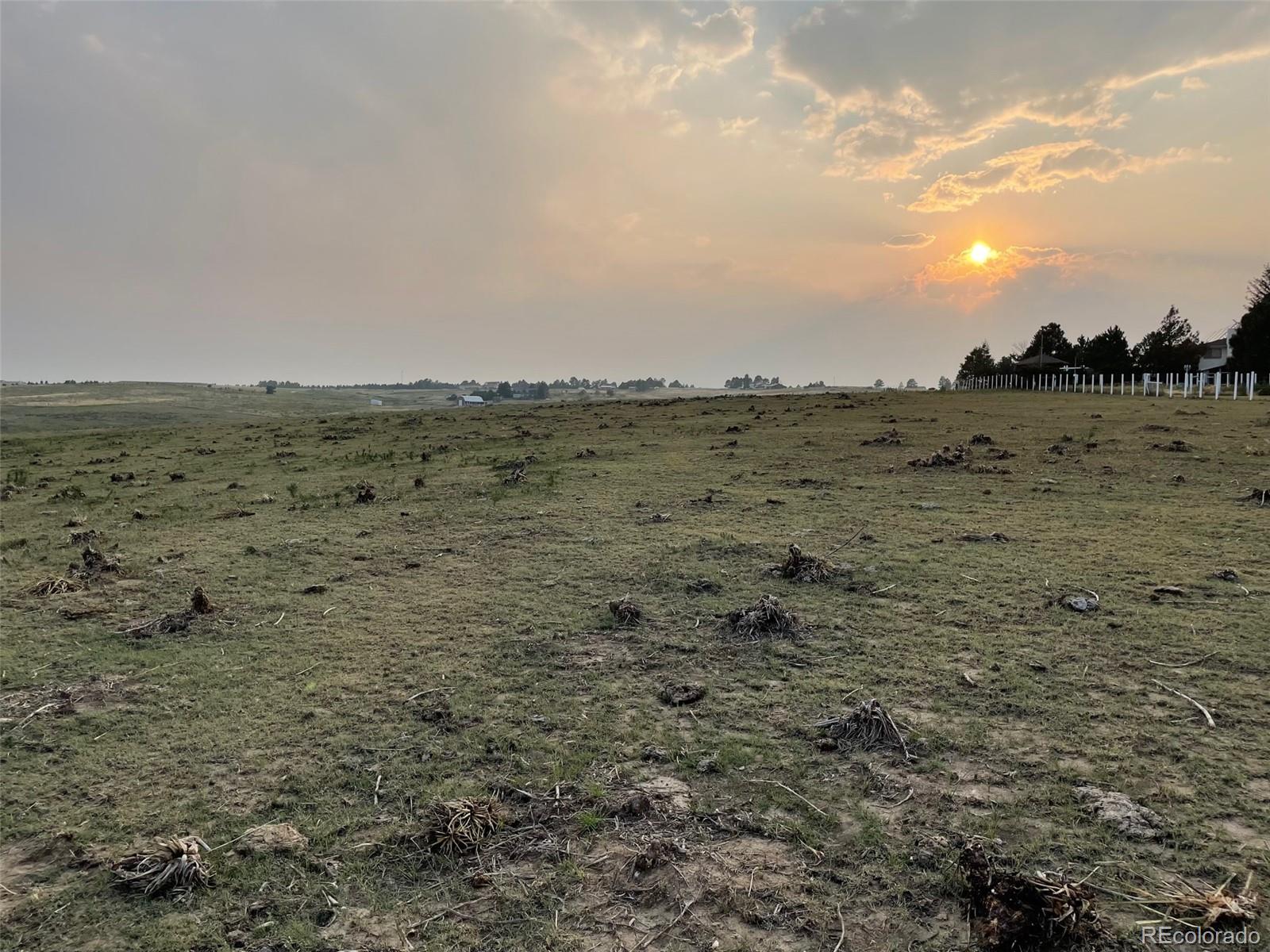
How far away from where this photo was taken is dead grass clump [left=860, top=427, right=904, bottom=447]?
18250mm

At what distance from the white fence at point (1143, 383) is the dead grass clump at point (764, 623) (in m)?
33.6

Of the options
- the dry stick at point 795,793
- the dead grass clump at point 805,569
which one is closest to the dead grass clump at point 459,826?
the dry stick at point 795,793

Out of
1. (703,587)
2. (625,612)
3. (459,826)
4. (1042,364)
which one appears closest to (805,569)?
(703,587)

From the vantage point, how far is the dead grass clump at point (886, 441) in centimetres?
1825

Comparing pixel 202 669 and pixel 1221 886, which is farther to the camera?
pixel 202 669

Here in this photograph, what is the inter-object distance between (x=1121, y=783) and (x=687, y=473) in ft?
38.5

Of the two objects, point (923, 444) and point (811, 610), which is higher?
point (923, 444)

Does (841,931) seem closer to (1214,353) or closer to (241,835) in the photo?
(241,835)

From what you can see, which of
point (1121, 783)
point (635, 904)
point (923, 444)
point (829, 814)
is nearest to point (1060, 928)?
point (829, 814)

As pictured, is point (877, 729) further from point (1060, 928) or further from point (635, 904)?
point (635, 904)

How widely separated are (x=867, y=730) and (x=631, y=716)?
1.60m

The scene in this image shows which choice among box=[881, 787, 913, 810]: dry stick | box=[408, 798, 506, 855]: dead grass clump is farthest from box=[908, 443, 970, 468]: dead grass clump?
box=[408, 798, 506, 855]: dead grass clump

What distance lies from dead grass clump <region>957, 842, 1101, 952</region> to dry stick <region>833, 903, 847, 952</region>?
52cm

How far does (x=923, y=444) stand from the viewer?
703 inches
